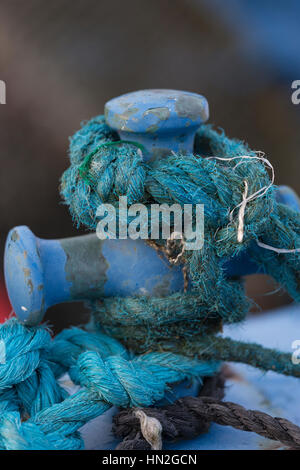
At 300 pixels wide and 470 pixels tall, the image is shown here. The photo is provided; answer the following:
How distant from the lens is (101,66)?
1.17 m

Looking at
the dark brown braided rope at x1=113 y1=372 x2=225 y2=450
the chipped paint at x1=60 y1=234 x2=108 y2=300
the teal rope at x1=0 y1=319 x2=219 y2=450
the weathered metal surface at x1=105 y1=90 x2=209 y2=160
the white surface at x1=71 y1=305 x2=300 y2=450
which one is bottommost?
the white surface at x1=71 y1=305 x2=300 y2=450

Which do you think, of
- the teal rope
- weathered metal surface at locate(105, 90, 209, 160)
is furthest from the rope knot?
weathered metal surface at locate(105, 90, 209, 160)

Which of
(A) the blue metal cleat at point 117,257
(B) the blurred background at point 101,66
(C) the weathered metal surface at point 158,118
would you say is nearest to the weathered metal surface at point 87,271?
(A) the blue metal cleat at point 117,257

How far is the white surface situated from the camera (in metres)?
0.58

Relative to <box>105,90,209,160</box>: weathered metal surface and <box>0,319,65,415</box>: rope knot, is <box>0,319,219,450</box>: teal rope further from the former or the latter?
<box>105,90,209,160</box>: weathered metal surface

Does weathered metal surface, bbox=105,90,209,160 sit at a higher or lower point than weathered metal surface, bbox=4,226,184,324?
higher

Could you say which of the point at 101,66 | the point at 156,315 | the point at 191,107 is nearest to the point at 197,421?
the point at 156,315

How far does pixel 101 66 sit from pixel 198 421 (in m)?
0.85

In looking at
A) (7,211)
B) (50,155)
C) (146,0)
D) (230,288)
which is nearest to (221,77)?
(146,0)

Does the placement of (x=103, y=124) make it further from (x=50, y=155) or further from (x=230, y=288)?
(x=50, y=155)

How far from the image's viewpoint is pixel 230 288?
57 centimetres

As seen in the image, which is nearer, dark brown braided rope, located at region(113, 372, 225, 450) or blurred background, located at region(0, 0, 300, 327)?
dark brown braided rope, located at region(113, 372, 225, 450)

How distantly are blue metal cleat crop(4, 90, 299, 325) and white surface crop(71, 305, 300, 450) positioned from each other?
0.13 meters

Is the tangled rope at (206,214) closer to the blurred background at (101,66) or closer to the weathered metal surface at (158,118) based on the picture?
the weathered metal surface at (158,118)
